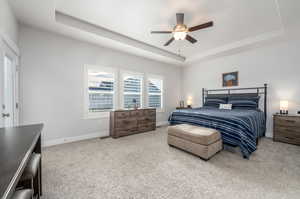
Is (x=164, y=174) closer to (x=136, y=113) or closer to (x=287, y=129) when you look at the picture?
(x=136, y=113)

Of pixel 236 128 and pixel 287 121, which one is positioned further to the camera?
pixel 287 121

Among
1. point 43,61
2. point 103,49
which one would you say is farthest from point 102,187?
point 103,49

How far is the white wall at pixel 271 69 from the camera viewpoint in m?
3.47

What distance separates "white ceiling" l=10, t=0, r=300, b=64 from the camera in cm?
236

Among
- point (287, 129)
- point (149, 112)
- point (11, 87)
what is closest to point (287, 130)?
point (287, 129)

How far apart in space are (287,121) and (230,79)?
6.41ft

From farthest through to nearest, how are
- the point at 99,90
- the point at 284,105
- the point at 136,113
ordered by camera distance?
1. the point at 136,113
2. the point at 99,90
3. the point at 284,105

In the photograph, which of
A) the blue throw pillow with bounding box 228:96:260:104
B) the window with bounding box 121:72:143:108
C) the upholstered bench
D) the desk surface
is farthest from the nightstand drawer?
the desk surface

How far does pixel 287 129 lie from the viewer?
3258 mm

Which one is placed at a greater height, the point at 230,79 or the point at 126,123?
the point at 230,79

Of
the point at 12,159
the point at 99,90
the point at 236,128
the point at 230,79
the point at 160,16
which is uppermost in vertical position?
the point at 160,16

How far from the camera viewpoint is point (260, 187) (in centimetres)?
171

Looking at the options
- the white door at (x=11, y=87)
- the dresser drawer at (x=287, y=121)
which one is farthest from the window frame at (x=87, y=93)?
the dresser drawer at (x=287, y=121)

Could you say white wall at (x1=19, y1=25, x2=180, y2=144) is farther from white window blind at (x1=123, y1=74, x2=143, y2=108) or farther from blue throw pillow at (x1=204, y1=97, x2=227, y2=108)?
blue throw pillow at (x1=204, y1=97, x2=227, y2=108)
